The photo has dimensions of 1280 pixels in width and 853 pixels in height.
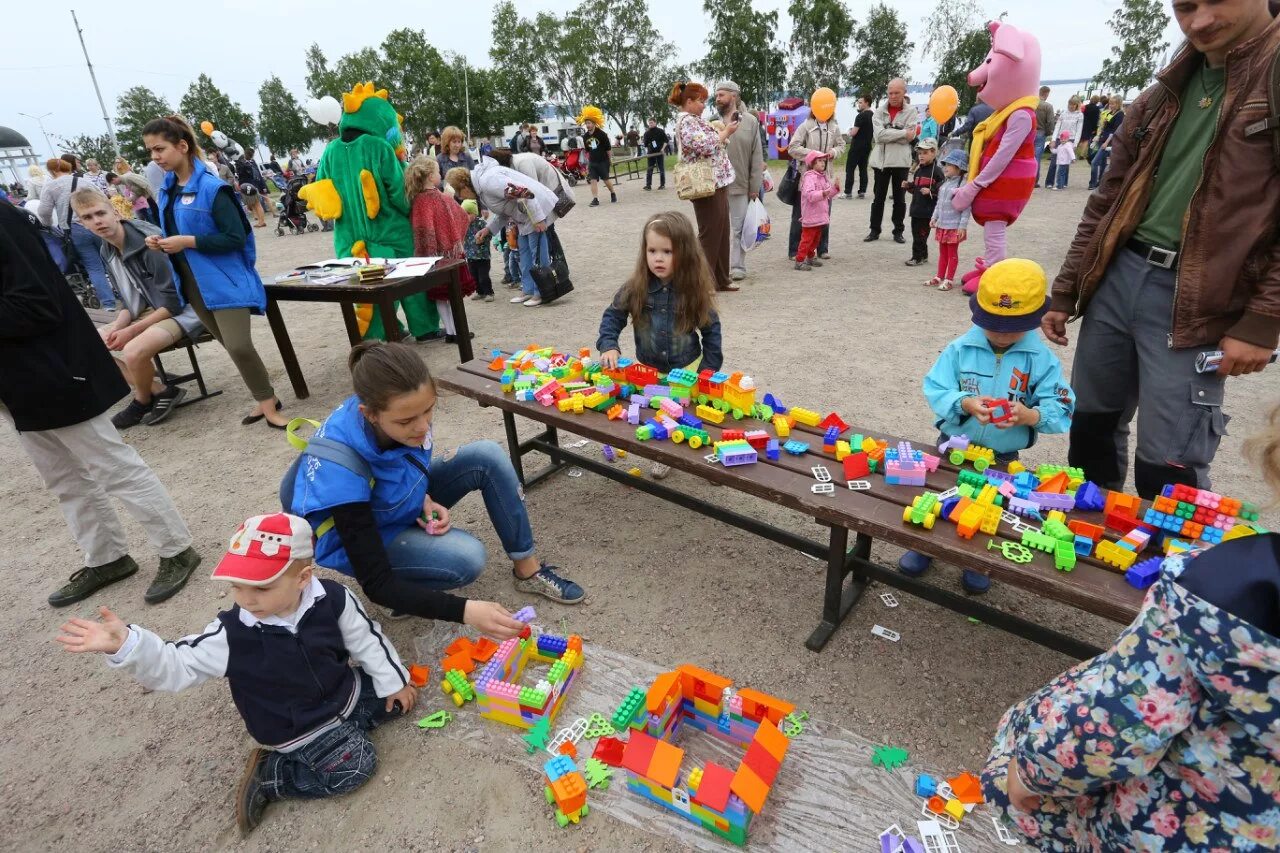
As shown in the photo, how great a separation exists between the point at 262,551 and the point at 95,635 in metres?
0.44

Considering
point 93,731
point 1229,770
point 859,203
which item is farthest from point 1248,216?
point 859,203

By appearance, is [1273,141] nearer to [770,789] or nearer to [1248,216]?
[1248,216]

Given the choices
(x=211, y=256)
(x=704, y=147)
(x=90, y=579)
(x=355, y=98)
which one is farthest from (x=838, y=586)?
(x=355, y=98)

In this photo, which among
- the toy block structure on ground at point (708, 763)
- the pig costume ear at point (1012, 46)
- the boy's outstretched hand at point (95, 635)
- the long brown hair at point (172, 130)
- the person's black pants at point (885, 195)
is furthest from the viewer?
the person's black pants at point (885, 195)

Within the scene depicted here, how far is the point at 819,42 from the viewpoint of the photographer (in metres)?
38.1

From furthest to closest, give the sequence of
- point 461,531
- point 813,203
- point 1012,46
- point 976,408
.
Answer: point 813,203 < point 1012,46 < point 461,531 < point 976,408

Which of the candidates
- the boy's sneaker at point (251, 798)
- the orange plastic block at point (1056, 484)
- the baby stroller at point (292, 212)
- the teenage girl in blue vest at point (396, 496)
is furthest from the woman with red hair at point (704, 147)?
the baby stroller at point (292, 212)

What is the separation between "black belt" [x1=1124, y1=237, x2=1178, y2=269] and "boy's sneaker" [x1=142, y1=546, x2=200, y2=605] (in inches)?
177

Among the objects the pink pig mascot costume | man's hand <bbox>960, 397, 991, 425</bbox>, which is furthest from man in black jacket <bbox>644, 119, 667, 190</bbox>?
man's hand <bbox>960, 397, 991, 425</bbox>

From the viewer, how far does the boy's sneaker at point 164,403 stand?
17.4ft

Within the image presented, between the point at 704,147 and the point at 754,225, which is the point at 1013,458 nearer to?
the point at 704,147

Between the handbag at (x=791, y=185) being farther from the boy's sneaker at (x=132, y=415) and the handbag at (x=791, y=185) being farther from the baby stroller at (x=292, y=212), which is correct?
the baby stroller at (x=292, y=212)

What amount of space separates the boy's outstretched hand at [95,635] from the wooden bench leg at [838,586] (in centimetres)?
234

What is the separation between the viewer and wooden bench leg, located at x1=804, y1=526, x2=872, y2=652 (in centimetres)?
257
